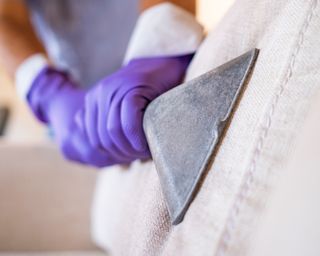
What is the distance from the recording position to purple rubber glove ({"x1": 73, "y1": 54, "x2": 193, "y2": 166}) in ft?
0.94

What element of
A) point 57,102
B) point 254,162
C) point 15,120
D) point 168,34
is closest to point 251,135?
point 254,162

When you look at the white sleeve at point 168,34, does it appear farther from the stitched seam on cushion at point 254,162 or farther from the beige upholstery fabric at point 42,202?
the beige upholstery fabric at point 42,202

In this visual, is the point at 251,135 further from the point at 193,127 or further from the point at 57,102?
the point at 57,102

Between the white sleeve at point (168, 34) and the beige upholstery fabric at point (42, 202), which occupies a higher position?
the white sleeve at point (168, 34)

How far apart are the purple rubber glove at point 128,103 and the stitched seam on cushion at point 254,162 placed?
113 mm

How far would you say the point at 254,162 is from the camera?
186 millimetres

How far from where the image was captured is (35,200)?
21.3 inches

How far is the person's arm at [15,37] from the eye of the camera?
518 millimetres

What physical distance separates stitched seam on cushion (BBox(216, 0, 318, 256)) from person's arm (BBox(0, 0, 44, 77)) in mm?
390

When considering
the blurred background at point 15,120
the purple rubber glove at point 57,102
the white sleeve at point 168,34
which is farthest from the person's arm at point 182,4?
the blurred background at point 15,120

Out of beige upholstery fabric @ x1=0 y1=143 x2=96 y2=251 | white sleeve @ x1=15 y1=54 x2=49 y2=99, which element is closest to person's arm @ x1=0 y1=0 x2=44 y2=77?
white sleeve @ x1=15 y1=54 x2=49 y2=99

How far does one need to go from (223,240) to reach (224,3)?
267 mm

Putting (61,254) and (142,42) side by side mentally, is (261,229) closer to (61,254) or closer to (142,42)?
(142,42)

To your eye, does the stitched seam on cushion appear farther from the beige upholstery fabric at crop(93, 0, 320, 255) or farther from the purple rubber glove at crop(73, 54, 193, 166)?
the purple rubber glove at crop(73, 54, 193, 166)
